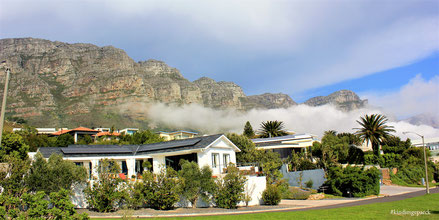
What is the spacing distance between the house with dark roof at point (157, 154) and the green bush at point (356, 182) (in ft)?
42.5

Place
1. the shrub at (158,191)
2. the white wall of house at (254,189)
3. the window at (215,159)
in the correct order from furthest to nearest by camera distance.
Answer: the window at (215,159) < the white wall of house at (254,189) < the shrub at (158,191)

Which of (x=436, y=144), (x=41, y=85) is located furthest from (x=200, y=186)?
(x=41, y=85)

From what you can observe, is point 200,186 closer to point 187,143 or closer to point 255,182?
point 255,182

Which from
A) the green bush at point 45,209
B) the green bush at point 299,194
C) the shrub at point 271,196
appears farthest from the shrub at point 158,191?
the green bush at point 299,194

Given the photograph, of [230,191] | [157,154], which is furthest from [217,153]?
[230,191]

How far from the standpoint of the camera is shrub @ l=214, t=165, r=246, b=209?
27312 mm

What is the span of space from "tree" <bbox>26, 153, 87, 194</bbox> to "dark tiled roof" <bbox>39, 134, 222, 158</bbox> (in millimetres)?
10393

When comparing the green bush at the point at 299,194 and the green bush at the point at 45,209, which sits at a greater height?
the green bush at the point at 45,209

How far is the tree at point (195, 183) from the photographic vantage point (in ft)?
88.9

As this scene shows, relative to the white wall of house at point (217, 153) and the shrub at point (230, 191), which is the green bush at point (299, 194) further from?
the shrub at point (230, 191)

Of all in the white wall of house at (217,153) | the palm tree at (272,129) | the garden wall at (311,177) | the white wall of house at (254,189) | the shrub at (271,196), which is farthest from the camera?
the palm tree at (272,129)

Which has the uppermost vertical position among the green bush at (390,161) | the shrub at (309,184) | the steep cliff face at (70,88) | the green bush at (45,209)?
the steep cliff face at (70,88)

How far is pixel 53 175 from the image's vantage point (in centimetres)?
2519

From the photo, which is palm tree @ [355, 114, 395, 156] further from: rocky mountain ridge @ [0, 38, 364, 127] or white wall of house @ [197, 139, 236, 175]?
rocky mountain ridge @ [0, 38, 364, 127]
